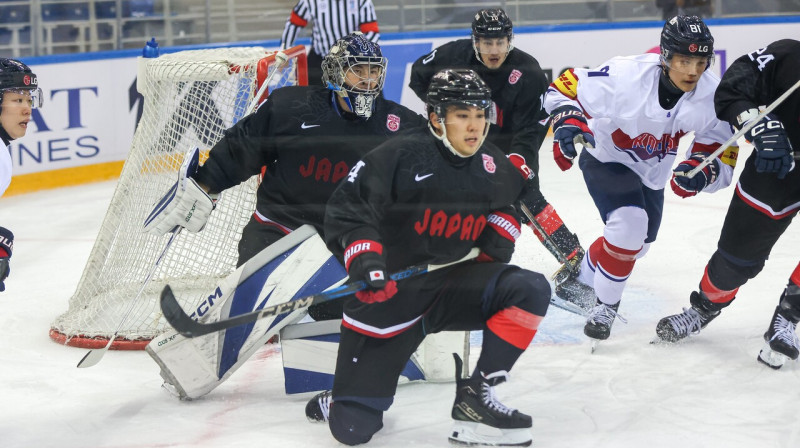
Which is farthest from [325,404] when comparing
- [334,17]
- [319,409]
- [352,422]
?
[334,17]

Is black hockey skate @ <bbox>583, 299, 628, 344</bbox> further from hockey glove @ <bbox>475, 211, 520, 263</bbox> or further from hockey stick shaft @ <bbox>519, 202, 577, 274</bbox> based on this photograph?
hockey glove @ <bbox>475, 211, 520, 263</bbox>

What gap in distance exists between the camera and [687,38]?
118 inches

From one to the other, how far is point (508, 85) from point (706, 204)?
191 cm

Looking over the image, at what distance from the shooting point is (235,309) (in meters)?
2.77

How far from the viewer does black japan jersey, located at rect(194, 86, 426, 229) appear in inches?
117

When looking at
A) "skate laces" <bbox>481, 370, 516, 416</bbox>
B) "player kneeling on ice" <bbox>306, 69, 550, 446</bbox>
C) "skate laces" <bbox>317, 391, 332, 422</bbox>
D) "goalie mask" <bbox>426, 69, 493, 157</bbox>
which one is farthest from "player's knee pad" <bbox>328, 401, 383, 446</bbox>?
"goalie mask" <bbox>426, 69, 493, 157</bbox>

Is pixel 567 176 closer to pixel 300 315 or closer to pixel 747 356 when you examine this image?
pixel 747 356

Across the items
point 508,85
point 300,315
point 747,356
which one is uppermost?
point 508,85

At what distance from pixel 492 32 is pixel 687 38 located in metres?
0.80

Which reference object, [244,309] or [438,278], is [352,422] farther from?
[244,309]

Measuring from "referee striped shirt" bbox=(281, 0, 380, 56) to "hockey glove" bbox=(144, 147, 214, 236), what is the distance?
3170 mm

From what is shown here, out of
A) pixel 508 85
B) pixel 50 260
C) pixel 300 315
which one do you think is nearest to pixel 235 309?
pixel 300 315

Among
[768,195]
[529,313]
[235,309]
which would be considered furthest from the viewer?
[768,195]

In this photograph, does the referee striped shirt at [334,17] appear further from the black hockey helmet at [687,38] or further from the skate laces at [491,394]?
the skate laces at [491,394]
